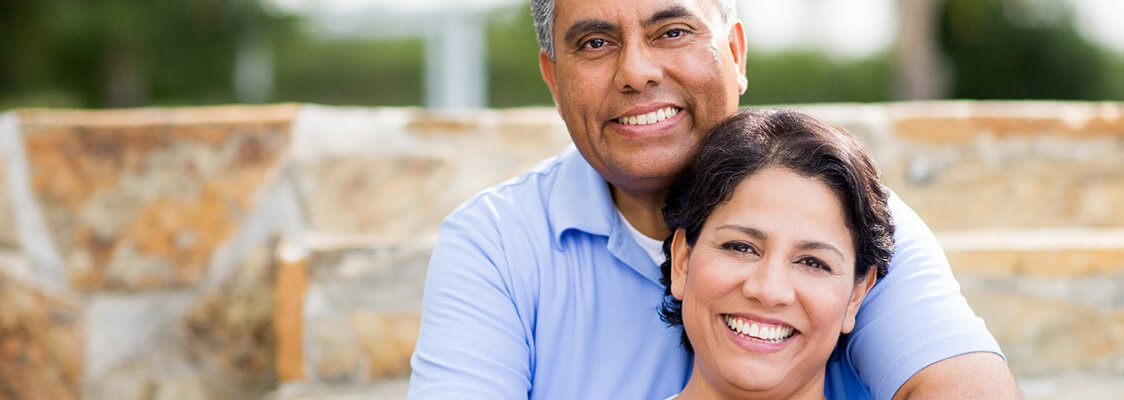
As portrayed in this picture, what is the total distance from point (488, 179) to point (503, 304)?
1091mm

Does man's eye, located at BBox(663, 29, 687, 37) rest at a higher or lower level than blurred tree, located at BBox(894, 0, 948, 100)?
higher

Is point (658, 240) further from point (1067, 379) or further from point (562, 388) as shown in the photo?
point (1067, 379)

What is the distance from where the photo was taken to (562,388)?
5.69 feet

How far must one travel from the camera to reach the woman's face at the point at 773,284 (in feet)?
4.75

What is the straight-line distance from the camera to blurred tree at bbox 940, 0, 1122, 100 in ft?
34.7

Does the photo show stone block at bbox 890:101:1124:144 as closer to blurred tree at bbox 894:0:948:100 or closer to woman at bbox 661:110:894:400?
woman at bbox 661:110:894:400

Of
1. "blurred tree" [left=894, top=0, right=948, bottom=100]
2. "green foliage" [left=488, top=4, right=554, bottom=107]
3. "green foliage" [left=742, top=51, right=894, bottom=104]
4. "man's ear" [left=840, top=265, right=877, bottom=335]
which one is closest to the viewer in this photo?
"man's ear" [left=840, top=265, right=877, bottom=335]

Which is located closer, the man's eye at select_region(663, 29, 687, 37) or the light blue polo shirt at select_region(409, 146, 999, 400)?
the light blue polo shirt at select_region(409, 146, 999, 400)

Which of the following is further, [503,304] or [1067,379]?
[1067,379]

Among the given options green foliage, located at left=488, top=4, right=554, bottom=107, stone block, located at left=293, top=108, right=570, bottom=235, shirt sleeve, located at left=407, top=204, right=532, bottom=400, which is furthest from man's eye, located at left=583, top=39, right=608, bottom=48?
green foliage, located at left=488, top=4, right=554, bottom=107

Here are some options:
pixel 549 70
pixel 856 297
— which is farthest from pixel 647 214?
pixel 856 297

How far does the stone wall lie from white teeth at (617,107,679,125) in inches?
34.4

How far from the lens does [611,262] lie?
181cm

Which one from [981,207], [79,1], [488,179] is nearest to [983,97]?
[981,207]
